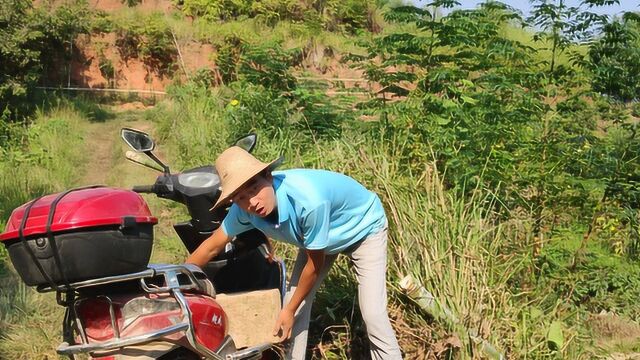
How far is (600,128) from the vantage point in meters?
6.49

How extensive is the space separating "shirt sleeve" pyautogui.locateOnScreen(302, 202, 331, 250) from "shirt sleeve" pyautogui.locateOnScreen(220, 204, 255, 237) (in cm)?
37

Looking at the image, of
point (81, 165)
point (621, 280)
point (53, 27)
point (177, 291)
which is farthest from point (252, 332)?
point (53, 27)

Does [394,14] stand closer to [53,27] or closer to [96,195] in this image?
[96,195]

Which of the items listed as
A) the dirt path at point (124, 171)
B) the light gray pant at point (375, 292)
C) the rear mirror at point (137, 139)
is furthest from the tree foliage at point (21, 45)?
the light gray pant at point (375, 292)

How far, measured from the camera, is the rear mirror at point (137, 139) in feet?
10.8

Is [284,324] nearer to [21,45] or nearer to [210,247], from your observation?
[210,247]

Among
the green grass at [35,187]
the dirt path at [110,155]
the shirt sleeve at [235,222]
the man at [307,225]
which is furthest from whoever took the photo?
the dirt path at [110,155]

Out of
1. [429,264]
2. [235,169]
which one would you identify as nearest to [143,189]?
[235,169]

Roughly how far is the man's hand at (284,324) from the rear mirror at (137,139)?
1002mm

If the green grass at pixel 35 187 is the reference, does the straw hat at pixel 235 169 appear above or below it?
above

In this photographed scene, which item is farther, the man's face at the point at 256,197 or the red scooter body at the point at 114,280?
the man's face at the point at 256,197

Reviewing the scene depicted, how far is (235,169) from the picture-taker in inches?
116

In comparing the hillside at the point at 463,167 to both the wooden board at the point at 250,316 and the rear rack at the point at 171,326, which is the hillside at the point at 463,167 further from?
the rear rack at the point at 171,326

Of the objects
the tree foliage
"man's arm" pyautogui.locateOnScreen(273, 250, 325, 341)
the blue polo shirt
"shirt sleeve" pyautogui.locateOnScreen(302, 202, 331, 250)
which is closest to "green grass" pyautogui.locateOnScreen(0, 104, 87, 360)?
the tree foliage
